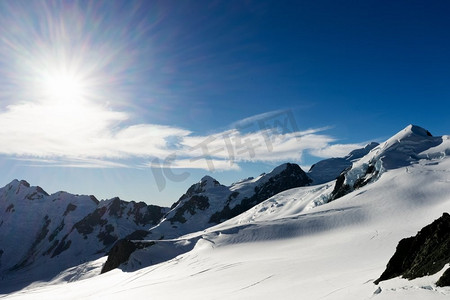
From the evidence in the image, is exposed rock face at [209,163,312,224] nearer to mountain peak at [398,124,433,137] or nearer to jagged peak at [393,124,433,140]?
mountain peak at [398,124,433,137]

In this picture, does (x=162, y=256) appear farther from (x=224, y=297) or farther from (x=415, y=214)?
(x=224, y=297)

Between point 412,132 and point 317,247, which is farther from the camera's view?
point 412,132

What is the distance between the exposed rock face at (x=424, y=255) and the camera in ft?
31.2

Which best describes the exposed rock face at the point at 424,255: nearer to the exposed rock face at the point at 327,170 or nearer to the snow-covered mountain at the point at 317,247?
the snow-covered mountain at the point at 317,247

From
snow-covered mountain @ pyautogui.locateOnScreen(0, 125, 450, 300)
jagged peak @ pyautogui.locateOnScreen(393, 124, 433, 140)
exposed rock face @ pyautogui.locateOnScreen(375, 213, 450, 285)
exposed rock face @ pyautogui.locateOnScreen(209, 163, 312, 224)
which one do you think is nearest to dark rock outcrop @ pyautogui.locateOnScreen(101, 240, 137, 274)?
snow-covered mountain @ pyautogui.locateOnScreen(0, 125, 450, 300)

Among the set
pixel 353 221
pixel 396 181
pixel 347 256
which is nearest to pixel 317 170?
pixel 396 181

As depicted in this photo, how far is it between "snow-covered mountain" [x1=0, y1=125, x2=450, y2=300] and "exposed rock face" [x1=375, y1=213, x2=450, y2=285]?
533 millimetres

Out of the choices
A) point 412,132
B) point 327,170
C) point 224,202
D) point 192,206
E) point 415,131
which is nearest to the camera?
point 412,132

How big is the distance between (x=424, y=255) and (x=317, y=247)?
1961 centimetres

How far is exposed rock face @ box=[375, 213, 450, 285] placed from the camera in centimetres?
951

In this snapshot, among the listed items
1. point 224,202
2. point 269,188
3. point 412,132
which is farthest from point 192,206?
point 412,132

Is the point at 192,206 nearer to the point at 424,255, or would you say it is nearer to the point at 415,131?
the point at 415,131

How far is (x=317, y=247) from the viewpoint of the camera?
2950 centimetres

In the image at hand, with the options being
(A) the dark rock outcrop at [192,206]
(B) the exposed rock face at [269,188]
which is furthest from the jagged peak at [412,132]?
(A) the dark rock outcrop at [192,206]
